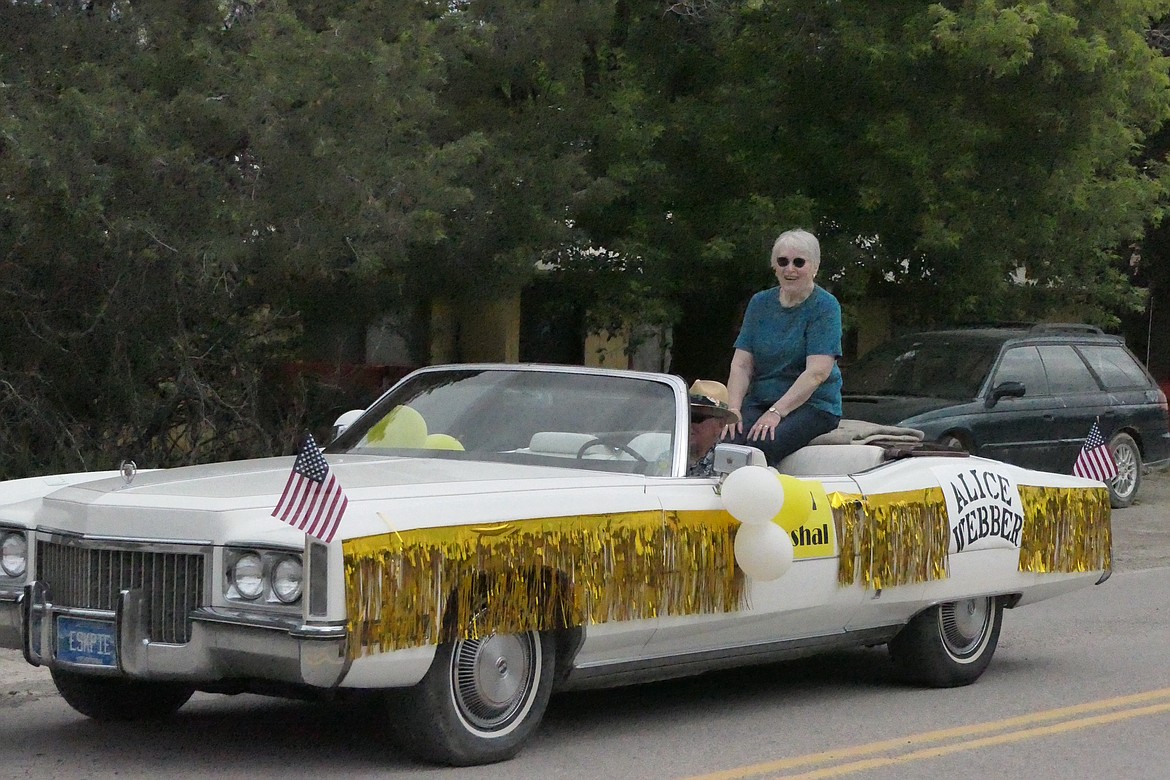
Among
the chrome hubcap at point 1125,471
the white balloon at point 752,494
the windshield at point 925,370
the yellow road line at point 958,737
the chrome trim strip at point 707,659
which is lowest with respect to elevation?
the yellow road line at point 958,737

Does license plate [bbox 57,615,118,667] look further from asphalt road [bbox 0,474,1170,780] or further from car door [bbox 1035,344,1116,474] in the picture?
car door [bbox 1035,344,1116,474]

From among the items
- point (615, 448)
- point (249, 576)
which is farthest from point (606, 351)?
point (249, 576)

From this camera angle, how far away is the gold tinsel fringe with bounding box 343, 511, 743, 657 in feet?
18.5

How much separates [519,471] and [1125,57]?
11009mm

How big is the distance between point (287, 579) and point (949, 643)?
3813 mm

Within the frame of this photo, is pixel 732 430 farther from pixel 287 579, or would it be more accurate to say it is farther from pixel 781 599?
pixel 287 579

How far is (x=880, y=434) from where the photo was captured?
8.49 meters

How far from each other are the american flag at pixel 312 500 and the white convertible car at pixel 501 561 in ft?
0.03

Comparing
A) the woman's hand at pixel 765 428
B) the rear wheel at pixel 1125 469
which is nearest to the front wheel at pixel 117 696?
the woman's hand at pixel 765 428

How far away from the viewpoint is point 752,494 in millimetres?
6797

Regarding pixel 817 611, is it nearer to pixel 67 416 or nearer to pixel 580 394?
pixel 580 394

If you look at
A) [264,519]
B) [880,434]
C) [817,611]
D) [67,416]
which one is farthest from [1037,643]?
[67,416]

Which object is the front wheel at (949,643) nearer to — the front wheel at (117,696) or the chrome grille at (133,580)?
the front wheel at (117,696)

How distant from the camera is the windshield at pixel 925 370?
1538cm
